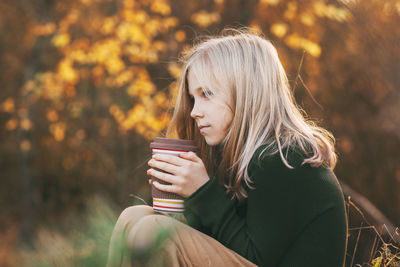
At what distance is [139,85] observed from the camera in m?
5.09

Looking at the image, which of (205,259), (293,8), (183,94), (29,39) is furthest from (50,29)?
(205,259)

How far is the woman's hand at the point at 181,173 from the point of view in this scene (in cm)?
176

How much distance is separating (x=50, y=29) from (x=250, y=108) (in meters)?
4.36

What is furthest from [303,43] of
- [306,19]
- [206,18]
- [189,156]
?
[189,156]

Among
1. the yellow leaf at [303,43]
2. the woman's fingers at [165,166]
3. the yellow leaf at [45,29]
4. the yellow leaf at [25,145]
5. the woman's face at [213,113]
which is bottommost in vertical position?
the yellow leaf at [25,145]

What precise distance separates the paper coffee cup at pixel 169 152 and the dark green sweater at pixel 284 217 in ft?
0.39

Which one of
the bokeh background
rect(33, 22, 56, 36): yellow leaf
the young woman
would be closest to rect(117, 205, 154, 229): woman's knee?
the young woman

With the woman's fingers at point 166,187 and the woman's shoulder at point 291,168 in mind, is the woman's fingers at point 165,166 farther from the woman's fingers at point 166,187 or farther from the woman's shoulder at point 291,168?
the woman's shoulder at point 291,168

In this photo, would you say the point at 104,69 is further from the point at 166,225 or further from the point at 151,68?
the point at 166,225

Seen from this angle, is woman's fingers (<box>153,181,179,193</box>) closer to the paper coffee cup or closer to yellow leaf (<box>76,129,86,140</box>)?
the paper coffee cup

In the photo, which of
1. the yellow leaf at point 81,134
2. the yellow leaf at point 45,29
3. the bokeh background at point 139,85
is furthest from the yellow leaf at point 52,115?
the yellow leaf at point 45,29

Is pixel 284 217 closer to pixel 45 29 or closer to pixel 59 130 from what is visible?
pixel 45 29

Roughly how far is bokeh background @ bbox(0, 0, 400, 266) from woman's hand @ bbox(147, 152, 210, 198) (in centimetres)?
160

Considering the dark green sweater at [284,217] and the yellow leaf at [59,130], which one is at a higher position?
the dark green sweater at [284,217]
